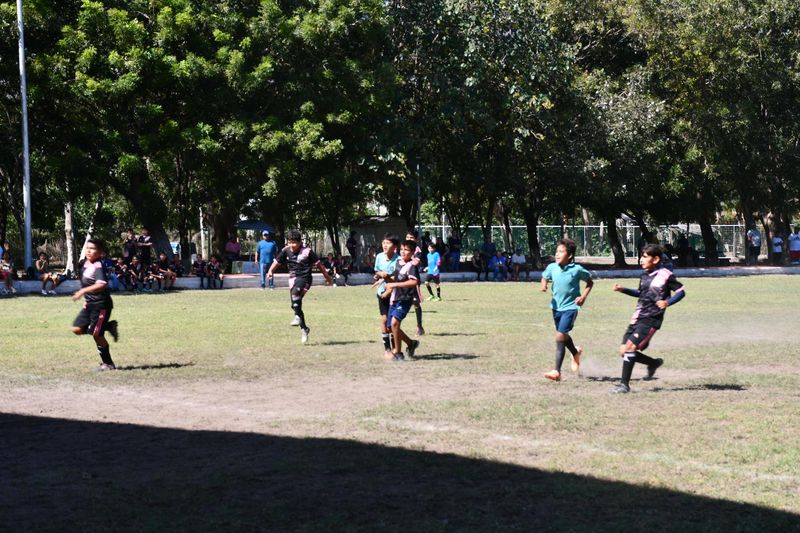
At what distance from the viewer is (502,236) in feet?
224

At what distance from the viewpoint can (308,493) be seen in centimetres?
736

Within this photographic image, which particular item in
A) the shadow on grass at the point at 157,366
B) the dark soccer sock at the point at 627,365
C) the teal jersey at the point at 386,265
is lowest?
the shadow on grass at the point at 157,366

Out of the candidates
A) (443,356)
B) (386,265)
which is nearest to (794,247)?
(443,356)

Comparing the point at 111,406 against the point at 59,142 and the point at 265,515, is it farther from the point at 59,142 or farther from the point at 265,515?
the point at 59,142

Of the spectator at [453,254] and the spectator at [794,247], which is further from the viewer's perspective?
the spectator at [794,247]

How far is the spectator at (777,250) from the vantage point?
185 ft

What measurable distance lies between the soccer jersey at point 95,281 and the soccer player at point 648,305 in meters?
6.08

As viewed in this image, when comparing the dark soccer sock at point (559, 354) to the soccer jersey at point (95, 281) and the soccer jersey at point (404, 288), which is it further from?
the soccer jersey at point (95, 281)

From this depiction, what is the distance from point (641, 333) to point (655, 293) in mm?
441

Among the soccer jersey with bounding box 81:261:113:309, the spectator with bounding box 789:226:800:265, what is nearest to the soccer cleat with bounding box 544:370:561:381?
the soccer jersey with bounding box 81:261:113:309

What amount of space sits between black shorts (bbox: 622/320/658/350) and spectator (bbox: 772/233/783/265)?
46.8 metres

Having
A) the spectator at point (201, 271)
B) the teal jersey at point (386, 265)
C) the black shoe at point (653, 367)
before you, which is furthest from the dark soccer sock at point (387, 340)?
the spectator at point (201, 271)

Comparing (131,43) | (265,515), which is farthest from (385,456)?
(131,43)

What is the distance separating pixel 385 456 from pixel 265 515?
1903 mm
